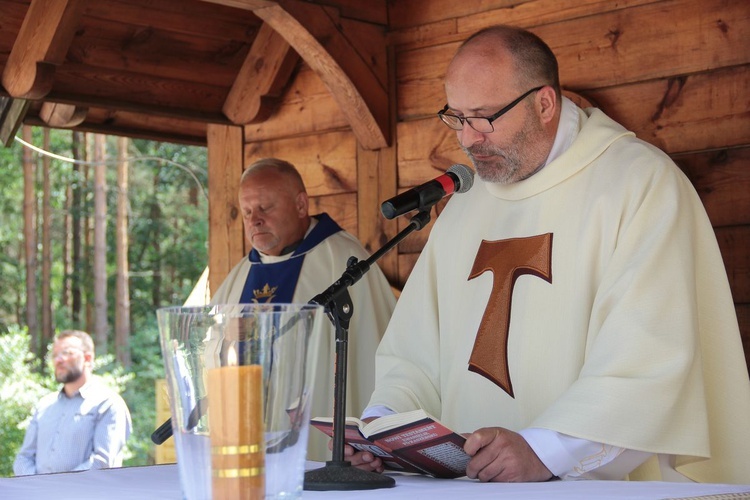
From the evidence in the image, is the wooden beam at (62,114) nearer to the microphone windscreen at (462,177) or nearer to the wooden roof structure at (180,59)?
the wooden roof structure at (180,59)

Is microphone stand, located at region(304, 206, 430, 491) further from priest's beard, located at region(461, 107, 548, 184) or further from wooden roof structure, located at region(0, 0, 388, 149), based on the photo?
wooden roof structure, located at region(0, 0, 388, 149)

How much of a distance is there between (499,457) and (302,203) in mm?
2824

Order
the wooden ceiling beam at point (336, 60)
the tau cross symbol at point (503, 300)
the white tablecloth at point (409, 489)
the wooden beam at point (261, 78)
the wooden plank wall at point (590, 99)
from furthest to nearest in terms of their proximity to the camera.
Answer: the wooden beam at point (261, 78)
the wooden ceiling beam at point (336, 60)
the wooden plank wall at point (590, 99)
the tau cross symbol at point (503, 300)
the white tablecloth at point (409, 489)

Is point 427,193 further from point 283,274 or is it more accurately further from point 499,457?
point 283,274

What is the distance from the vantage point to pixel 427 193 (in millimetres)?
2582

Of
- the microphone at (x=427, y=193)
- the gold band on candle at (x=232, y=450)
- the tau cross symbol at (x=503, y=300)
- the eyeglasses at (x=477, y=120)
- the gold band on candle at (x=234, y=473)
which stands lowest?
the gold band on candle at (x=234, y=473)

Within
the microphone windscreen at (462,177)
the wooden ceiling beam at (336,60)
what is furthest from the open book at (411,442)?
the wooden ceiling beam at (336,60)

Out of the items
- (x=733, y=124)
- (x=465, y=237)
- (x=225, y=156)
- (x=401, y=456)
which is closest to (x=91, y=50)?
(x=225, y=156)

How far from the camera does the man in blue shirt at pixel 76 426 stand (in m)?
7.05

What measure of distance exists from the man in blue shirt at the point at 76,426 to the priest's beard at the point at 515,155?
172 inches

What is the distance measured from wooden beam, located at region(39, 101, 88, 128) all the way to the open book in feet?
11.7

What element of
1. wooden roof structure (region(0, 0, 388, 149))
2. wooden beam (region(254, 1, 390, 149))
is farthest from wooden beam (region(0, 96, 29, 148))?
wooden beam (region(254, 1, 390, 149))

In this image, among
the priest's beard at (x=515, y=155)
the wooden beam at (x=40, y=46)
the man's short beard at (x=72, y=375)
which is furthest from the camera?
the man's short beard at (x=72, y=375)

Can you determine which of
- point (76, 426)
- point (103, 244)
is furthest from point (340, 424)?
point (103, 244)
